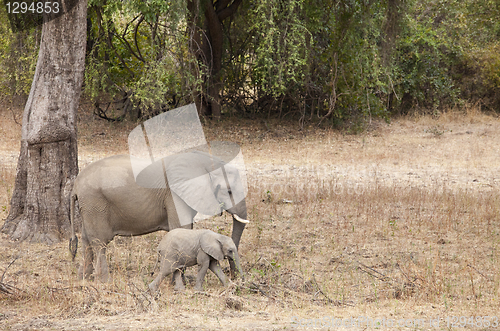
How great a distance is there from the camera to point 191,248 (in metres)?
5.54

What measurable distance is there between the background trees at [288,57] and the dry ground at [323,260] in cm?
293

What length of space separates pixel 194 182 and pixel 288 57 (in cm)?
889

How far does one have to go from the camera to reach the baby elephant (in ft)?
18.1

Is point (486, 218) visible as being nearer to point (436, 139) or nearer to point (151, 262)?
point (151, 262)

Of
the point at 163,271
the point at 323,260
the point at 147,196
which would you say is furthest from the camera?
the point at 323,260

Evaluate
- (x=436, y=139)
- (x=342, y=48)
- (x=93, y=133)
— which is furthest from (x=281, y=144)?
(x=93, y=133)

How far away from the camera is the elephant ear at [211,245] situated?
18.2ft

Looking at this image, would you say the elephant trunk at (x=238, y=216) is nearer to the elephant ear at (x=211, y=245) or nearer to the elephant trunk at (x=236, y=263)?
the elephant trunk at (x=236, y=263)

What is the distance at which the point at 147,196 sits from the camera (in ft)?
19.6

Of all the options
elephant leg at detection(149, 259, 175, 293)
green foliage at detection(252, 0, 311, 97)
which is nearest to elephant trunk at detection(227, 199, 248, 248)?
elephant leg at detection(149, 259, 175, 293)

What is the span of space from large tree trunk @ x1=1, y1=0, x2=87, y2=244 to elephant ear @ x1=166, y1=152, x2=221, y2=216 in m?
2.24

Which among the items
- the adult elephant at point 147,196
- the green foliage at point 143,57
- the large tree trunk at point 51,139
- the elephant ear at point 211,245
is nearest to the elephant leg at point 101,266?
the adult elephant at point 147,196

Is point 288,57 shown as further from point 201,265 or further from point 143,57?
point 201,265

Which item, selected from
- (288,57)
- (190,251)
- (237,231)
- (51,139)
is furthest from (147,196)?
(288,57)
